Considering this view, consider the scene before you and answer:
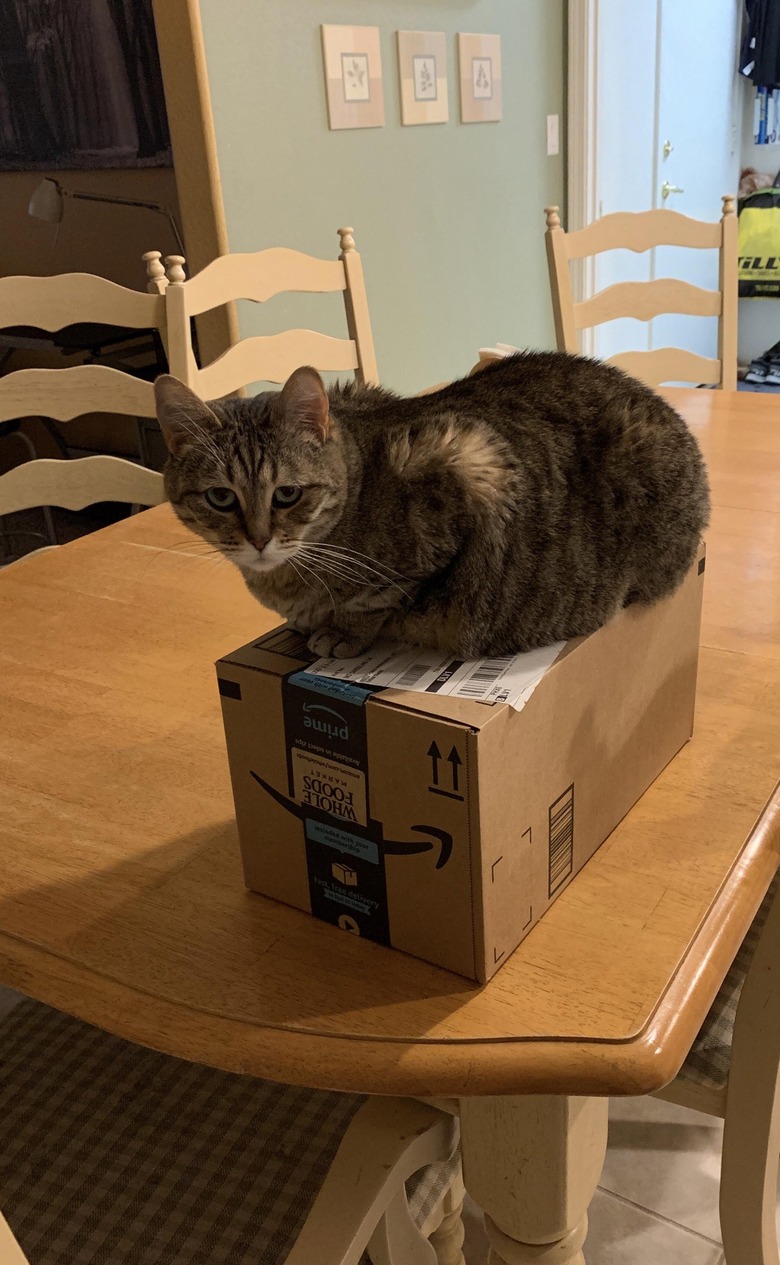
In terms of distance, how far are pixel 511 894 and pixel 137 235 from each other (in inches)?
137

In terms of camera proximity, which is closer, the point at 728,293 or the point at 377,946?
the point at 377,946

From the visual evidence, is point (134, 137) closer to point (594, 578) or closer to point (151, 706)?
point (151, 706)

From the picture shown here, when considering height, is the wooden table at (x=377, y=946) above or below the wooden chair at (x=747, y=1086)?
above

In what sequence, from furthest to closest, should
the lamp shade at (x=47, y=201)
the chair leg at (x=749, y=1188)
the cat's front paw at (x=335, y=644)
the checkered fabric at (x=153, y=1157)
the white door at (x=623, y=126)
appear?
the white door at (x=623, y=126) → the lamp shade at (x=47, y=201) → the chair leg at (x=749, y=1188) → the checkered fabric at (x=153, y=1157) → the cat's front paw at (x=335, y=644)

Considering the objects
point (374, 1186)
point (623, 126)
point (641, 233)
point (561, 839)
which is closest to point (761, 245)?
point (623, 126)

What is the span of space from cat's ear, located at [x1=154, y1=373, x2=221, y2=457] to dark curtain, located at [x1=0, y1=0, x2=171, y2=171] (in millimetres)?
2851

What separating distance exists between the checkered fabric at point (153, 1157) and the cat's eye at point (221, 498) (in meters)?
0.52

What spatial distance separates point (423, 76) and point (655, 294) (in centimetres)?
111

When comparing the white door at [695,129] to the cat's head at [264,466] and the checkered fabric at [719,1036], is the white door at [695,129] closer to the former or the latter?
the checkered fabric at [719,1036]

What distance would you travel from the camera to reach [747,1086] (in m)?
0.86

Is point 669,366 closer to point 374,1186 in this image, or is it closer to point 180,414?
point 180,414

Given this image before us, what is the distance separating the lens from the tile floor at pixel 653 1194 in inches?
48.0

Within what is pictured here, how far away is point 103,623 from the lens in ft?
3.68

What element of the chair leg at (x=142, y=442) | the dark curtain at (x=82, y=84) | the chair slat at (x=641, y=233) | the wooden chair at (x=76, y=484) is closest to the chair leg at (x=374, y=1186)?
the wooden chair at (x=76, y=484)
